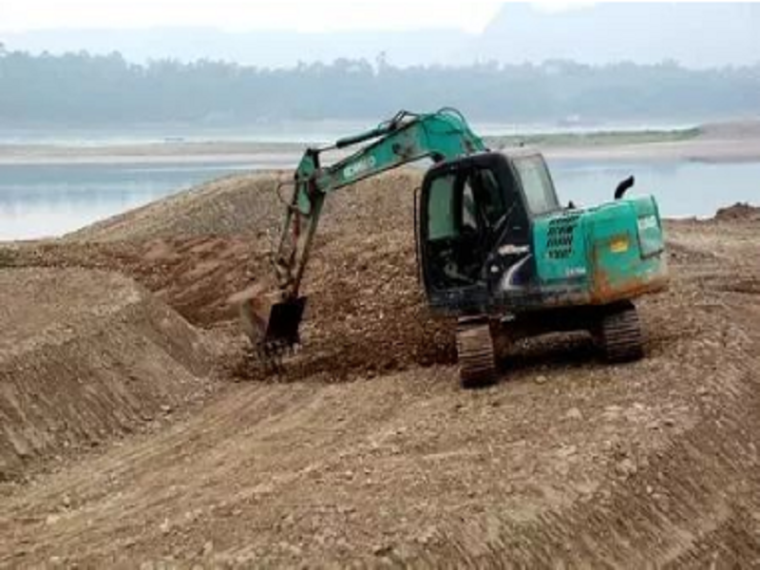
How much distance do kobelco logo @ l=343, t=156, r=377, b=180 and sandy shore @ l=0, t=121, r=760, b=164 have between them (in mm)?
48117

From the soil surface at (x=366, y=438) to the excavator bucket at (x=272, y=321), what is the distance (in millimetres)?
331

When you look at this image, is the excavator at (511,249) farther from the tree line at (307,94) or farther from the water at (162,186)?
the tree line at (307,94)

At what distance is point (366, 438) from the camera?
36.7 feet

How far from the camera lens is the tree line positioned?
121 meters

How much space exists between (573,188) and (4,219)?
16.3 metres

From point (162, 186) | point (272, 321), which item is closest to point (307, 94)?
point (162, 186)

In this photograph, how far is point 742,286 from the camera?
18.3m

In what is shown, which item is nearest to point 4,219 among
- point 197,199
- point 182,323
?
point 197,199

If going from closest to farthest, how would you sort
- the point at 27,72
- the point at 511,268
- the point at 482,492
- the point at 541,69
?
the point at 482,492, the point at 511,268, the point at 27,72, the point at 541,69

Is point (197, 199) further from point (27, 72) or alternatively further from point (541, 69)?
point (541, 69)

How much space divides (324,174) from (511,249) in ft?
8.15

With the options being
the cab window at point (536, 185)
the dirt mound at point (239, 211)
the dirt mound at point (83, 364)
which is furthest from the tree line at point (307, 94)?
the cab window at point (536, 185)

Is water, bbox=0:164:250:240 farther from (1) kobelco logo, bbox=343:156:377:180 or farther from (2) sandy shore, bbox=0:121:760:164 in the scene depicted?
(1) kobelco logo, bbox=343:156:377:180

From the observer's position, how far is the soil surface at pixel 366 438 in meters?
8.90
